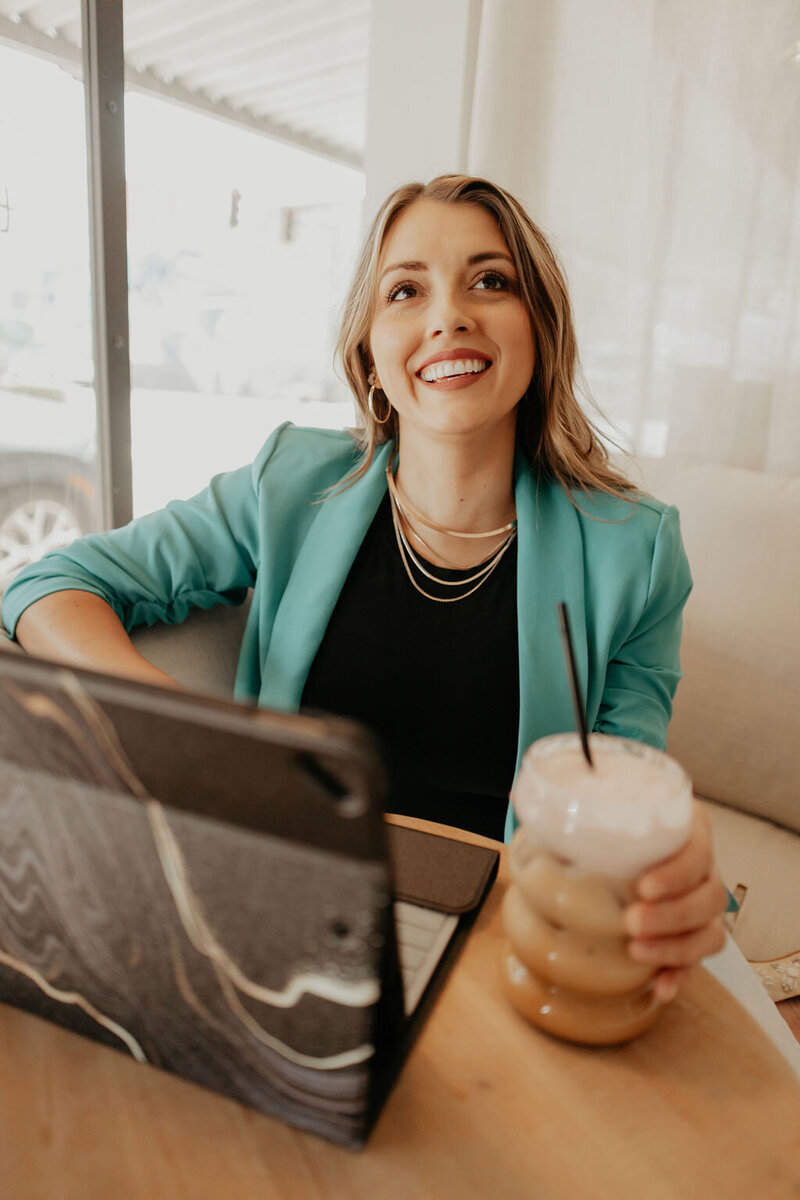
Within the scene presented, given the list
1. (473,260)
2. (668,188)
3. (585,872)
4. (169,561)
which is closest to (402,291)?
(473,260)

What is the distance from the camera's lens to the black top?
3.81 feet

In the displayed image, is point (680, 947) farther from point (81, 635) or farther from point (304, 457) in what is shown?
point (304, 457)

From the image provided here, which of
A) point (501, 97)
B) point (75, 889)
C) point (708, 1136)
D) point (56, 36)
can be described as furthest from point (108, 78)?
point (708, 1136)

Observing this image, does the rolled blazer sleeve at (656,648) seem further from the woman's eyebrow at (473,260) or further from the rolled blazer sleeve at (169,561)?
the rolled blazer sleeve at (169,561)

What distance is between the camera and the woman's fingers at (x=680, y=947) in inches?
18.1

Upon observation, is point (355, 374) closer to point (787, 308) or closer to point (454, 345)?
point (454, 345)

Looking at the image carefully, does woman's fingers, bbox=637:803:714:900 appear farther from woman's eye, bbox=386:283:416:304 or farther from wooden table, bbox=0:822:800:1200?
woman's eye, bbox=386:283:416:304

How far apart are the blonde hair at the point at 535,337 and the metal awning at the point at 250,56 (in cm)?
111

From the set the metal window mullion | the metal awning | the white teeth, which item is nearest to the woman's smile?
the white teeth

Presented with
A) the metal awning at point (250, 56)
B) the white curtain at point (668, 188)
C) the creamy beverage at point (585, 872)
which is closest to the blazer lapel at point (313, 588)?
the creamy beverage at point (585, 872)

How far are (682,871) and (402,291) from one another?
3.28 ft

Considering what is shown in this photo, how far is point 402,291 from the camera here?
1.23m

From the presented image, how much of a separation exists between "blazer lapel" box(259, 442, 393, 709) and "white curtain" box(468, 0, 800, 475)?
3.56ft

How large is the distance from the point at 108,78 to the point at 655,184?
51.1 inches
